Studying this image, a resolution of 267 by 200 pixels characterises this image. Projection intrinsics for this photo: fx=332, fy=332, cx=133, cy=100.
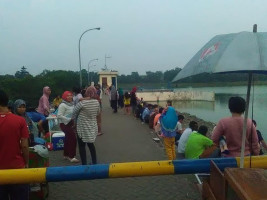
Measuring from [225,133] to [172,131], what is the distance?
3.28 metres

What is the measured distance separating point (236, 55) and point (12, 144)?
92.2 inches

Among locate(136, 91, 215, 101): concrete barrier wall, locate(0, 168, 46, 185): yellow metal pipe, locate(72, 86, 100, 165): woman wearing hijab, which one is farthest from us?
locate(136, 91, 215, 101): concrete barrier wall

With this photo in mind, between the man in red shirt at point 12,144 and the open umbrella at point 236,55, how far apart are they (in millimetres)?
1810

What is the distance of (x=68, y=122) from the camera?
23.7 feet

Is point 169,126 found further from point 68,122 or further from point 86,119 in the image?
point 68,122

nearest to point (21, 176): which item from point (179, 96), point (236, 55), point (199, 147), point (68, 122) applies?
point (236, 55)

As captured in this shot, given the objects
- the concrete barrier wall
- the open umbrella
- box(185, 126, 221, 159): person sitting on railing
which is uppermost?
the open umbrella

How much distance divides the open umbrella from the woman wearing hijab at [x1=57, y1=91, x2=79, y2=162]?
189 inches

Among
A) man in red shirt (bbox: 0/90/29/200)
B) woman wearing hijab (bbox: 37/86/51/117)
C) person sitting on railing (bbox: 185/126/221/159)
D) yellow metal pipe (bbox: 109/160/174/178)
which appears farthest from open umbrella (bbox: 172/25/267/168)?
woman wearing hijab (bbox: 37/86/51/117)

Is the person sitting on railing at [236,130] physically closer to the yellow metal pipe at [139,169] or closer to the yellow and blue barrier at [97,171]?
the yellow and blue barrier at [97,171]

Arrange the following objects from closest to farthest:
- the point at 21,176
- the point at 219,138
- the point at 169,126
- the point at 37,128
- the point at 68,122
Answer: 1. the point at 21,176
2. the point at 219,138
3. the point at 169,126
4. the point at 68,122
5. the point at 37,128

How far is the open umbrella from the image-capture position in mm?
2324

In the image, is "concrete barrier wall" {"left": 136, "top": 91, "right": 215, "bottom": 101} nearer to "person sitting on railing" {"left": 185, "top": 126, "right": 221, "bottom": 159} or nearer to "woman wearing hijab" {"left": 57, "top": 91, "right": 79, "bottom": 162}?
"woman wearing hijab" {"left": 57, "top": 91, "right": 79, "bottom": 162}

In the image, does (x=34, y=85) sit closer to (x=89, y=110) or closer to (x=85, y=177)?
(x=89, y=110)
